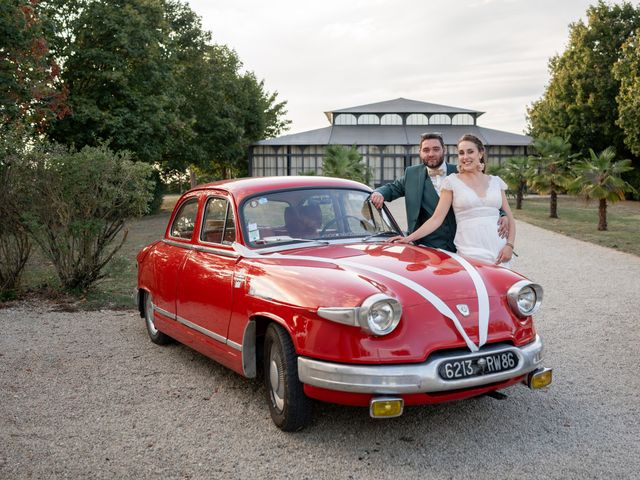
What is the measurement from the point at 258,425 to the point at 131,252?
13309 millimetres

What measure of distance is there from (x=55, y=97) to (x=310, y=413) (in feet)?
65.6

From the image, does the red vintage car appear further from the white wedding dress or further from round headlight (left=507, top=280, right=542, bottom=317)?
the white wedding dress

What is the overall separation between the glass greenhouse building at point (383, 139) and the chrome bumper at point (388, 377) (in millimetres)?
54766

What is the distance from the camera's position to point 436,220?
5.86 m

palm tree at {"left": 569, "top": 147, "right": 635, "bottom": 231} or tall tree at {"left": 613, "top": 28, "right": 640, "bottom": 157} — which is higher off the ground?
tall tree at {"left": 613, "top": 28, "right": 640, "bottom": 157}

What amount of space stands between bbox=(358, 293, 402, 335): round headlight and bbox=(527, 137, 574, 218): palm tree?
2794cm

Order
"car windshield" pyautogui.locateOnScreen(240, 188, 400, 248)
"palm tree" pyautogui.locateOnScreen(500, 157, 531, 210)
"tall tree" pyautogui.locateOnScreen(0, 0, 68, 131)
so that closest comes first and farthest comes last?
"car windshield" pyautogui.locateOnScreen(240, 188, 400, 248), "tall tree" pyautogui.locateOnScreen(0, 0, 68, 131), "palm tree" pyautogui.locateOnScreen(500, 157, 531, 210)

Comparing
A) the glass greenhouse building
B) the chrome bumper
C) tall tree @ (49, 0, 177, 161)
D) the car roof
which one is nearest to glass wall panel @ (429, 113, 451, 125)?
the glass greenhouse building

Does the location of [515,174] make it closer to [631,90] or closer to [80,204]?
[631,90]

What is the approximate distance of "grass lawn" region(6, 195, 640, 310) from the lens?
33.8 feet

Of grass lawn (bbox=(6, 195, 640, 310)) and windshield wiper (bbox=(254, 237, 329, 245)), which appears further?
grass lawn (bbox=(6, 195, 640, 310))

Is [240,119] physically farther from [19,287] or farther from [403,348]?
[403,348]

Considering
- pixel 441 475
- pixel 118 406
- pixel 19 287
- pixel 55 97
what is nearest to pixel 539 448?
pixel 441 475

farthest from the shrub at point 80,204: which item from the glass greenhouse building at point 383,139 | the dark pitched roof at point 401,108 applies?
the dark pitched roof at point 401,108
